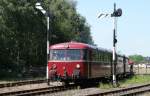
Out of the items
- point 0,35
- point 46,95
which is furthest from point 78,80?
point 0,35

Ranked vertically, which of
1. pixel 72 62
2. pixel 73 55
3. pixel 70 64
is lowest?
pixel 70 64

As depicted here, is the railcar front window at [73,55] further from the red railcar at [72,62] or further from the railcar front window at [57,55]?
the railcar front window at [57,55]

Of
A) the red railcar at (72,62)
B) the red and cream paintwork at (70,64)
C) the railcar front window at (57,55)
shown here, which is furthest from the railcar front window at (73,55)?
the railcar front window at (57,55)

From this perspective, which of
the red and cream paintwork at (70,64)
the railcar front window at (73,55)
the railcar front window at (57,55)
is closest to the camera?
the red and cream paintwork at (70,64)

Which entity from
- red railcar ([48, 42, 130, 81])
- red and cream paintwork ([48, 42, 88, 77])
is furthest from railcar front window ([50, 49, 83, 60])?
red and cream paintwork ([48, 42, 88, 77])

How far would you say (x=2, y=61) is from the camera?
49156mm

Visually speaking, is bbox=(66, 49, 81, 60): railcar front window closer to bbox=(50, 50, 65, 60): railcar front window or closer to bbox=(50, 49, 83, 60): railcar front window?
bbox=(50, 49, 83, 60): railcar front window

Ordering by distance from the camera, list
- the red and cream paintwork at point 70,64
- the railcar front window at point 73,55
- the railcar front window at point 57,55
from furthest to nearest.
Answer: the railcar front window at point 57,55 → the railcar front window at point 73,55 → the red and cream paintwork at point 70,64

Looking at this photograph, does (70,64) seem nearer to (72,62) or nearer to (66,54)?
(72,62)

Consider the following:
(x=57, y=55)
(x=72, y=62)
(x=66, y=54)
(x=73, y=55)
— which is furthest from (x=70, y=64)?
(x=57, y=55)

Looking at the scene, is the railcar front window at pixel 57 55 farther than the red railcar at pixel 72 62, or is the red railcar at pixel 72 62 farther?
the railcar front window at pixel 57 55

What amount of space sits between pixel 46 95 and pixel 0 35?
23692 mm

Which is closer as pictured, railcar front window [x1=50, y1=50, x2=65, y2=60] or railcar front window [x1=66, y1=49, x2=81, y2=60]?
railcar front window [x1=66, y1=49, x2=81, y2=60]

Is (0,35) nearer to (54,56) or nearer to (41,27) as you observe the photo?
(41,27)
